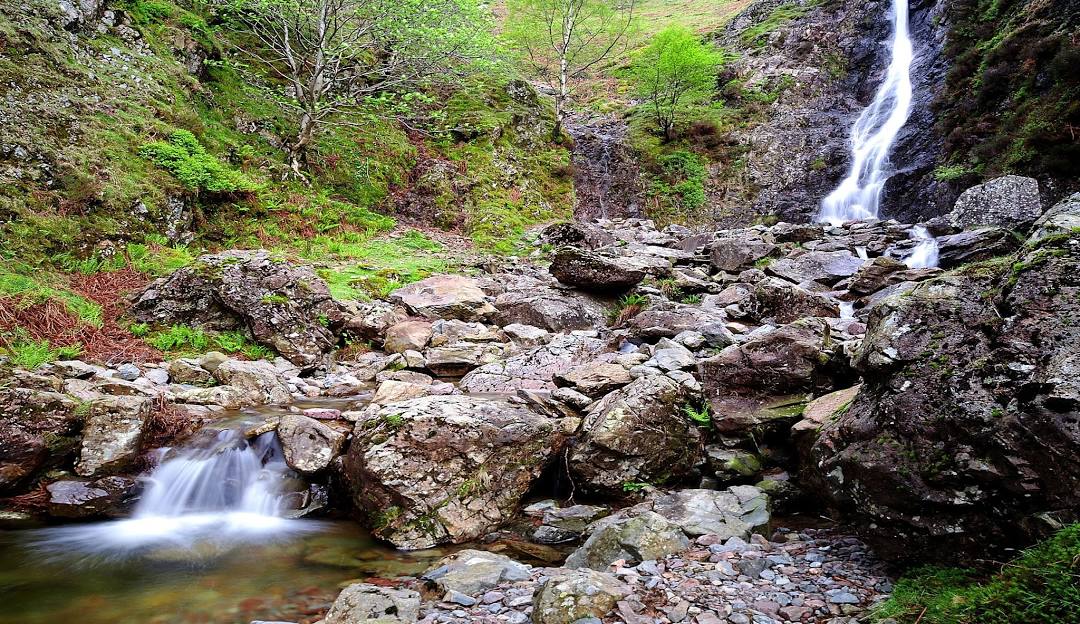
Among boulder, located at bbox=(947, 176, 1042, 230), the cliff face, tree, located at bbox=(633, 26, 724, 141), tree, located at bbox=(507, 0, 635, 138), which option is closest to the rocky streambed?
boulder, located at bbox=(947, 176, 1042, 230)

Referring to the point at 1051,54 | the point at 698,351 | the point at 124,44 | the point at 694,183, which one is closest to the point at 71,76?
the point at 124,44

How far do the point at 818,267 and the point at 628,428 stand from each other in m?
8.52

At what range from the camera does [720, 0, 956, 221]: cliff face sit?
18.2 m

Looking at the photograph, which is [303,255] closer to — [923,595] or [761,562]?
[761,562]

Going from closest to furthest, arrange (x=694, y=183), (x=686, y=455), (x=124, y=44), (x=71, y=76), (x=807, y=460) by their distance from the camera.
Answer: (x=807, y=460) < (x=686, y=455) < (x=71, y=76) < (x=124, y=44) < (x=694, y=183)

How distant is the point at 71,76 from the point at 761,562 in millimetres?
14881

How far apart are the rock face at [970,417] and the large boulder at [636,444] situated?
5.80ft

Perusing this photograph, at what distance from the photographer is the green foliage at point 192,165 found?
11.1 metres

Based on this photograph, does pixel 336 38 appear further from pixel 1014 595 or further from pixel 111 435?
pixel 1014 595

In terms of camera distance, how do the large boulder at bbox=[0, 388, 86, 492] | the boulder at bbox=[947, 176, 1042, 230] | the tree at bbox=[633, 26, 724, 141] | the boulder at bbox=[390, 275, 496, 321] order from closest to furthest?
1. the large boulder at bbox=[0, 388, 86, 492]
2. the boulder at bbox=[390, 275, 496, 321]
3. the boulder at bbox=[947, 176, 1042, 230]
4. the tree at bbox=[633, 26, 724, 141]

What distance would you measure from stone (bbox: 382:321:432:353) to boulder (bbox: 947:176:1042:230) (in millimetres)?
13062

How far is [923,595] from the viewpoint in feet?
8.55

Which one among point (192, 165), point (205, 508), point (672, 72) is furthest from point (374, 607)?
point (672, 72)

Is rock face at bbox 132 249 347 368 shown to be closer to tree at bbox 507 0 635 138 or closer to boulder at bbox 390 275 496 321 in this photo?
boulder at bbox 390 275 496 321
